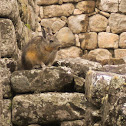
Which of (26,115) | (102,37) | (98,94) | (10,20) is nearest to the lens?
(98,94)

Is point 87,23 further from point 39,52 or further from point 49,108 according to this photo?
point 49,108

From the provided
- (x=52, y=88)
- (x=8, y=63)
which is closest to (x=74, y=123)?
(x=52, y=88)

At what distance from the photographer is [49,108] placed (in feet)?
8.75

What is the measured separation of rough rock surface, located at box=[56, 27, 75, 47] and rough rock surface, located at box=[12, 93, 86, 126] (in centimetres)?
378

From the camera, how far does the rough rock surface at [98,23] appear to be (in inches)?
250

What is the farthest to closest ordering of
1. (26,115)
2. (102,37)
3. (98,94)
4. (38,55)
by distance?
(102,37)
(38,55)
(26,115)
(98,94)

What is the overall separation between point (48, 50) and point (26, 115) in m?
0.83

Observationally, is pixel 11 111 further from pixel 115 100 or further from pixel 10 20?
pixel 115 100

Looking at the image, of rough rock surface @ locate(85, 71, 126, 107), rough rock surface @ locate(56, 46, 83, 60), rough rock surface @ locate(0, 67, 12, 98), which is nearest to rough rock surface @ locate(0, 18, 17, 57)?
rough rock surface @ locate(0, 67, 12, 98)

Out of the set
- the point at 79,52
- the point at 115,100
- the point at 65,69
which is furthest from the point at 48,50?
the point at 79,52

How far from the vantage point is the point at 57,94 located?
8.86ft

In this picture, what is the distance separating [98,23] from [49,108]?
4101 mm

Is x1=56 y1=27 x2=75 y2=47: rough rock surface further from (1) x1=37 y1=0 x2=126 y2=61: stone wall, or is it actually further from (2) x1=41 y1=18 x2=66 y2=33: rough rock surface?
(2) x1=41 y1=18 x2=66 y2=33: rough rock surface

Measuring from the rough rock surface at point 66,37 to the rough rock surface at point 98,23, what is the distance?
511mm
